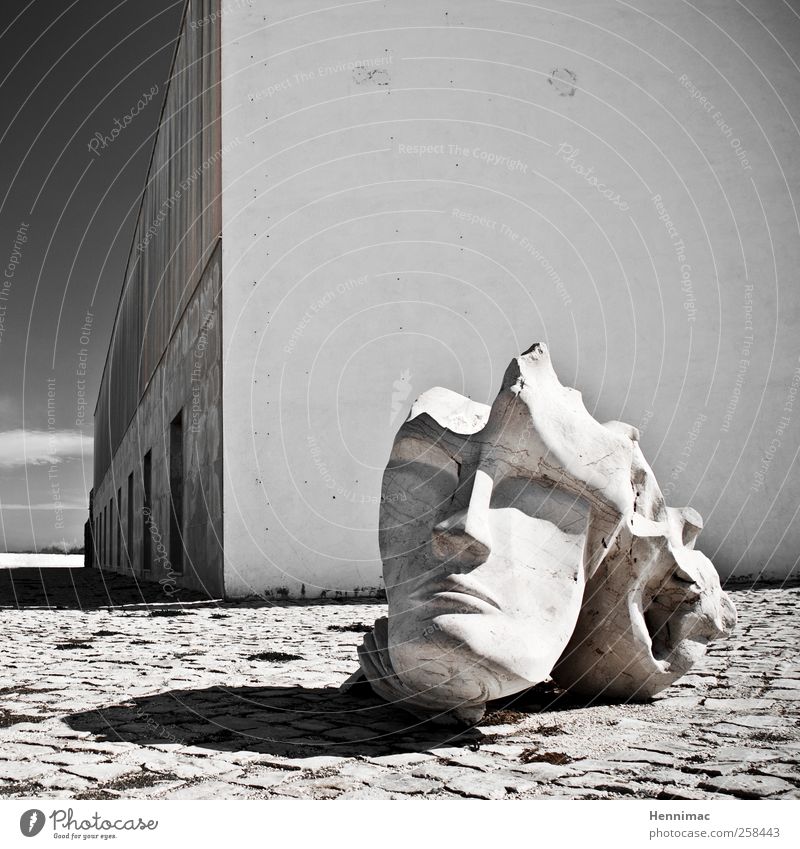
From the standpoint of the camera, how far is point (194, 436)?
12.9 meters

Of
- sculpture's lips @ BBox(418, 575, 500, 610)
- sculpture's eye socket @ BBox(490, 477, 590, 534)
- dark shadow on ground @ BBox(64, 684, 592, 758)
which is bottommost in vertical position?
dark shadow on ground @ BBox(64, 684, 592, 758)

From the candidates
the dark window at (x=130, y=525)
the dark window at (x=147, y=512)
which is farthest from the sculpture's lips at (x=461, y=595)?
the dark window at (x=130, y=525)

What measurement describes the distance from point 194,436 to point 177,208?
15.2ft

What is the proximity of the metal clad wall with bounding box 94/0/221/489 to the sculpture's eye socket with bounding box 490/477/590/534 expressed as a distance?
26.4 feet

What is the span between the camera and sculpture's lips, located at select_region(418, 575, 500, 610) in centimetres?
340

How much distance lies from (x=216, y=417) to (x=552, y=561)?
25.6ft

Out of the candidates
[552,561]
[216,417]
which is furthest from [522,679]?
[216,417]

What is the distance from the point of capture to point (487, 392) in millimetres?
11250

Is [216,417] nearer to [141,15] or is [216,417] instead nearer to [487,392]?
[487,392]

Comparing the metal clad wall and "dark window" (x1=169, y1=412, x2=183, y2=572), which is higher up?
the metal clad wall

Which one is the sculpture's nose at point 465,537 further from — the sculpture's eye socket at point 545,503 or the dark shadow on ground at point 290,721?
the dark shadow on ground at point 290,721
